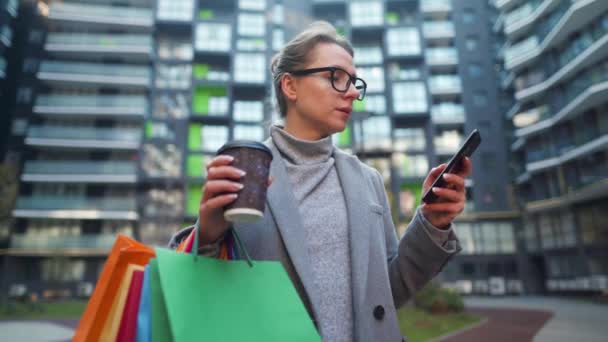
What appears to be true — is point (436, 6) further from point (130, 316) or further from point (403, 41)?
point (130, 316)

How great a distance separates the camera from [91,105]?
115 feet

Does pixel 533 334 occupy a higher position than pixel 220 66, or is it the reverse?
pixel 220 66

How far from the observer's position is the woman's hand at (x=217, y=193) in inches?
45.8

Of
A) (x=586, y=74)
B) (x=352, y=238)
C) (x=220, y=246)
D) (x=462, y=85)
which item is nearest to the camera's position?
(x=220, y=246)

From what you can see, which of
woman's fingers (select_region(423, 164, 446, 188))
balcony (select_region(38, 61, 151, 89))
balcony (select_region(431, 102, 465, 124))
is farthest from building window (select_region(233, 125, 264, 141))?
woman's fingers (select_region(423, 164, 446, 188))

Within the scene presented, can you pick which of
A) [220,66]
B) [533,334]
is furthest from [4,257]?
[533,334]

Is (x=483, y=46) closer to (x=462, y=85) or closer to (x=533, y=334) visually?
(x=462, y=85)

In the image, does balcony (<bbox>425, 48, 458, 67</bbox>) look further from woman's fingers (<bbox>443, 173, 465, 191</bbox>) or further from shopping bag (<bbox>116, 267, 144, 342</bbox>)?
shopping bag (<bbox>116, 267, 144, 342</bbox>)

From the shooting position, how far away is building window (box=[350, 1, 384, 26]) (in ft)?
129

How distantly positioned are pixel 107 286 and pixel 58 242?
3634 cm

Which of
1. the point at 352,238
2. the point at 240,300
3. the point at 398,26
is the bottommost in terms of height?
the point at 240,300

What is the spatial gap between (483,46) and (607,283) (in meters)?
25.1

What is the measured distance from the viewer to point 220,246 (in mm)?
1341

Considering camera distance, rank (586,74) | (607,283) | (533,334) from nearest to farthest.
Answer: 1. (533,334)
2. (607,283)
3. (586,74)
